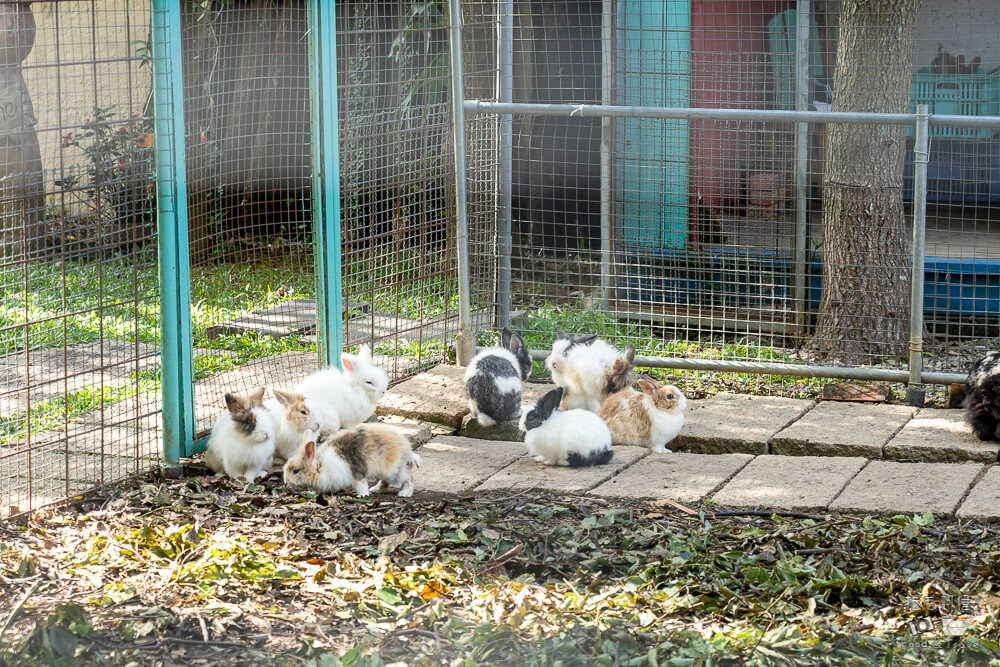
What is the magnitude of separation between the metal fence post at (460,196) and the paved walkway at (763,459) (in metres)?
0.56

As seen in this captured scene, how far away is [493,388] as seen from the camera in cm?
613

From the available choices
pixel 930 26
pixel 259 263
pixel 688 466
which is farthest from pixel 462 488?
pixel 930 26

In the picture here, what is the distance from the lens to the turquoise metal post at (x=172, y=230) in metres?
5.13

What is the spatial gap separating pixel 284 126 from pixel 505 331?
1835mm

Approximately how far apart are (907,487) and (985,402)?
925 millimetres

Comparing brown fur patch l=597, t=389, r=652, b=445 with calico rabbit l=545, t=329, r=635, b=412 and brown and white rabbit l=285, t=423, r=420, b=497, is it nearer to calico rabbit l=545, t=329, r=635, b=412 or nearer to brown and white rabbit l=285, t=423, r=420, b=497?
calico rabbit l=545, t=329, r=635, b=412

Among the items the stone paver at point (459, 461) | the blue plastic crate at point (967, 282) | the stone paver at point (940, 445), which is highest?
the blue plastic crate at point (967, 282)

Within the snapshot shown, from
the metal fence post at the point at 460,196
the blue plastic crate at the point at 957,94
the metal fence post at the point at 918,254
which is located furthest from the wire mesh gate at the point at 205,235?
the blue plastic crate at the point at 957,94

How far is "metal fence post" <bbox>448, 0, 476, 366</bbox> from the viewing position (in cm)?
703

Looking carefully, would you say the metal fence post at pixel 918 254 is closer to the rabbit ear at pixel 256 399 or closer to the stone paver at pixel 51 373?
the rabbit ear at pixel 256 399

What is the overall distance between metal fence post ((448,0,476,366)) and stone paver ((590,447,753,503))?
1.95 m

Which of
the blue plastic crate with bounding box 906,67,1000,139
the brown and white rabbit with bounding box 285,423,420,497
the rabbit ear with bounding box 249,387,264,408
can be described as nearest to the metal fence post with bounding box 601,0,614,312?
the blue plastic crate with bounding box 906,67,1000,139

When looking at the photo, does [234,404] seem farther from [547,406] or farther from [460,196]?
[460,196]

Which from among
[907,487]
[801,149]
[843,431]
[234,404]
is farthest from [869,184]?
[234,404]
